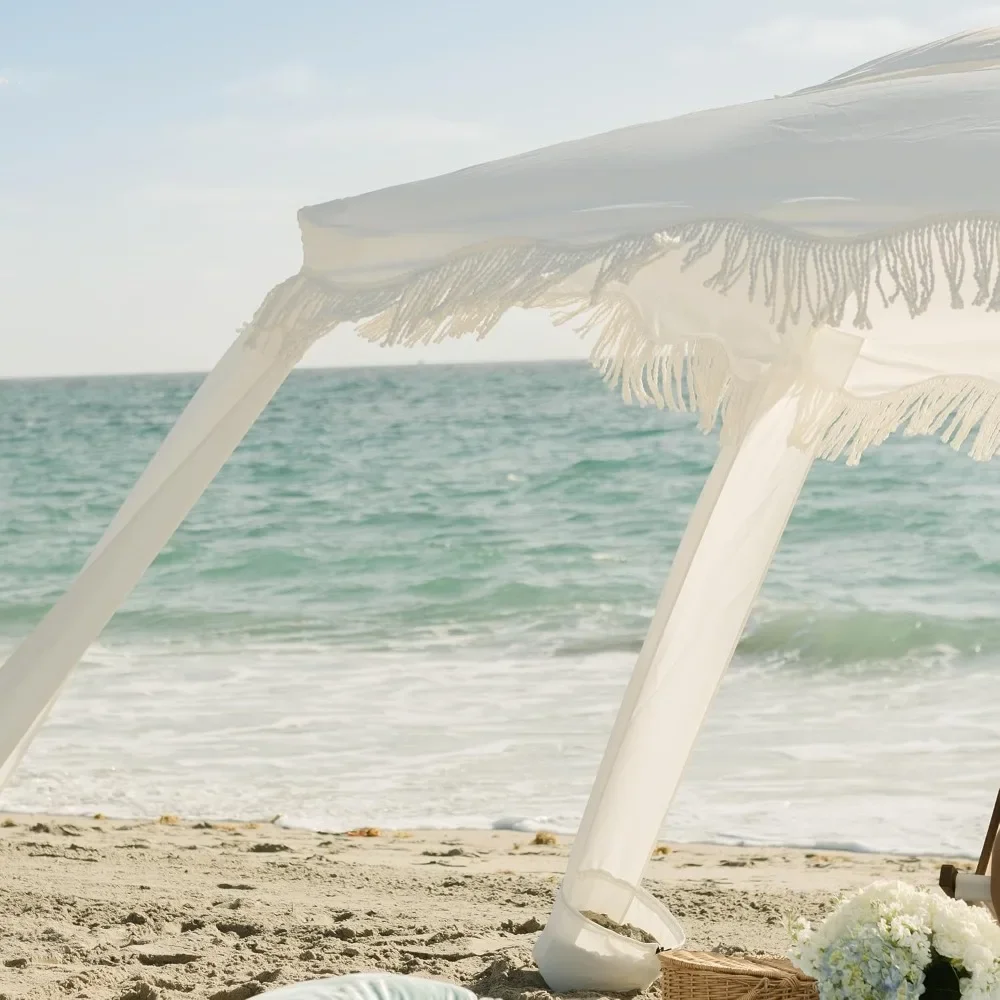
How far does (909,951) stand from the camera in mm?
2021

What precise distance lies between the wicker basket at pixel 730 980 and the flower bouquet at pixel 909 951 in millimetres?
170

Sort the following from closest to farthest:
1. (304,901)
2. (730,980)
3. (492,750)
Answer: (730,980)
(304,901)
(492,750)

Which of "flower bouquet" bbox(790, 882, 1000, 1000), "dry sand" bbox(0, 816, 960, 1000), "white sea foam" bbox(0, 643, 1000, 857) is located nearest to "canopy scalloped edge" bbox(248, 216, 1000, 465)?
"flower bouquet" bbox(790, 882, 1000, 1000)

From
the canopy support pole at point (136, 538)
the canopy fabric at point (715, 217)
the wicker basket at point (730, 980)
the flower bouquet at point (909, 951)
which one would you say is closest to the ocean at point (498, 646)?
the wicker basket at point (730, 980)

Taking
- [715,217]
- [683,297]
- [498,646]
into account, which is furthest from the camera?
[498,646]

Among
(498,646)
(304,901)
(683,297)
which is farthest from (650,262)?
(498,646)

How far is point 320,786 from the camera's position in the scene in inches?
224

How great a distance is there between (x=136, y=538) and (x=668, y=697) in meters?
1.38

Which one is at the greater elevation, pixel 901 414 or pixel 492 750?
pixel 901 414

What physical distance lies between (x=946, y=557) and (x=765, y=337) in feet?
31.3

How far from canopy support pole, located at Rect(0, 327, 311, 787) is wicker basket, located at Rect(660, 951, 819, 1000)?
1.21 m

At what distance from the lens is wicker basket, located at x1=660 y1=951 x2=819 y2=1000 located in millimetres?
2270

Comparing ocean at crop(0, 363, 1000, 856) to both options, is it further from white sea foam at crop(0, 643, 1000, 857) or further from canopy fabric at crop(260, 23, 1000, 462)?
canopy fabric at crop(260, 23, 1000, 462)

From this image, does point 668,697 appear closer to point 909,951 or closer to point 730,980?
point 730,980
